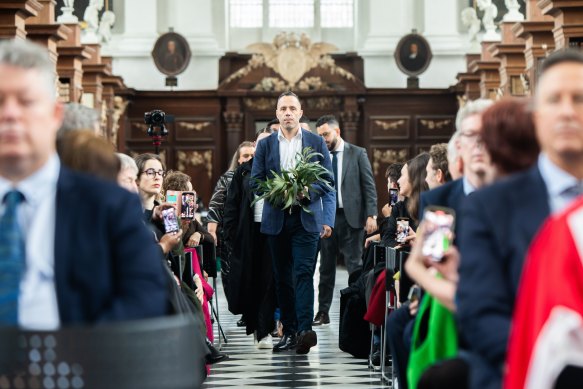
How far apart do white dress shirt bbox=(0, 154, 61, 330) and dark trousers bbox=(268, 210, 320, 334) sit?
6.22 metres

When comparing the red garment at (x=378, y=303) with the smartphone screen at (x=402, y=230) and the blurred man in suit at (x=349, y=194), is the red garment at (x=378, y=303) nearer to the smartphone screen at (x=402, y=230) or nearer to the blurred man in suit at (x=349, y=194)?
the smartphone screen at (x=402, y=230)

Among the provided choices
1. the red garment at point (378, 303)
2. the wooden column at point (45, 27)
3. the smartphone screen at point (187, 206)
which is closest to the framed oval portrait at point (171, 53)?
the wooden column at point (45, 27)

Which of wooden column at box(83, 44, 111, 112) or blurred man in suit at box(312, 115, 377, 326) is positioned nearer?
blurred man in suit at box(312, 115, 377, 326)

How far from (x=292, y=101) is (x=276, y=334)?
87.6 inches

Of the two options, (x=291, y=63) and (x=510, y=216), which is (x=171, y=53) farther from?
(x=510, y=216)

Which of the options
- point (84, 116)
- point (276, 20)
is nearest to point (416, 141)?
point (276, 20)

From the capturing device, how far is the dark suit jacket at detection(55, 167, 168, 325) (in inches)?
117

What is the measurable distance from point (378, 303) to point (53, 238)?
467cm

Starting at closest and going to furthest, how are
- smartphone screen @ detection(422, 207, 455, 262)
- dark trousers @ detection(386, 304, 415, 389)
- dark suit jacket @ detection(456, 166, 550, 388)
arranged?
dark suit jacket @ detection(456, 166, 550, 388), smartphone screen @ detection(422, 207, 455, 262), dark trousers @ detection(386, 304, 415, 389)

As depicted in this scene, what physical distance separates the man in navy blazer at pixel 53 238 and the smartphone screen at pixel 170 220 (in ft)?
11.1

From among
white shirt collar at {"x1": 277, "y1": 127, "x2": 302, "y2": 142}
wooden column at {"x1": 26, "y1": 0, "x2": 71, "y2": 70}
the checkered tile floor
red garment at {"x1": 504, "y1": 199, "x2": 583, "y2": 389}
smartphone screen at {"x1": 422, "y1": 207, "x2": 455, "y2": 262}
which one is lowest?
the checkered tile floor

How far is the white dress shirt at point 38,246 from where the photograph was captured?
9.81 feet

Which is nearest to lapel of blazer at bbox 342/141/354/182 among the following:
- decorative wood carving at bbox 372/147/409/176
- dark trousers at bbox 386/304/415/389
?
dark trousers at bbox 386/304/415/389

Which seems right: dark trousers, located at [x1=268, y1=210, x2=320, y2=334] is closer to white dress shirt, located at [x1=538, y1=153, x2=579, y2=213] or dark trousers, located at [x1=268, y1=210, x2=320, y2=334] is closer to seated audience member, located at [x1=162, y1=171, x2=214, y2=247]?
seated audience member, located at [x1=162, y1=171, x2=214, y2=247]
